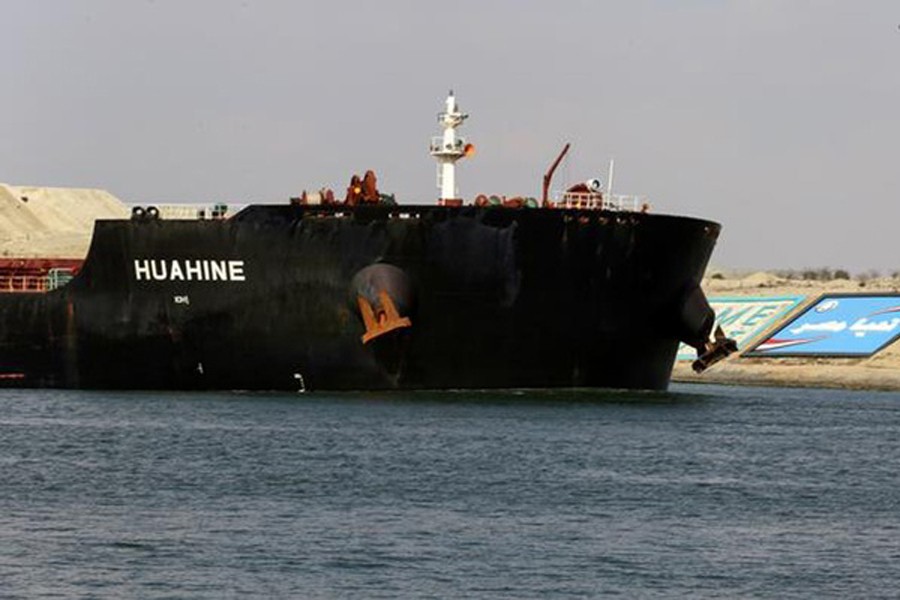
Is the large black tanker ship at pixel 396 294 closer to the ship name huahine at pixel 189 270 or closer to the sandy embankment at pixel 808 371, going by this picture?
the ship name huahine at pixel 189 270

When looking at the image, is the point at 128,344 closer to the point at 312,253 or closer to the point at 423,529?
the point at 312,253

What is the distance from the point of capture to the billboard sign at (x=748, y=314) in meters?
95.1

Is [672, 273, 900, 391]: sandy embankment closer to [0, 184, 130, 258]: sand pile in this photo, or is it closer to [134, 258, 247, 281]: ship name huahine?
[134, 258, 247, 281]: ship name huahine

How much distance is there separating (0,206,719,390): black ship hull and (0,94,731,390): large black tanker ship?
0.04 metres

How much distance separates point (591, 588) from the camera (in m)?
26.6

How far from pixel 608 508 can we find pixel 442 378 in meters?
18.5

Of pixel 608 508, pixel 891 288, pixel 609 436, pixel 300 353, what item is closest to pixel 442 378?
pixel 300 353

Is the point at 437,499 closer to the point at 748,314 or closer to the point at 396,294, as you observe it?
the point at 396,294

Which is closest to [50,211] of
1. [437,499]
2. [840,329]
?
[840,329]

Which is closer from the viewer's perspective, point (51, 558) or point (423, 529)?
point (51, 558)

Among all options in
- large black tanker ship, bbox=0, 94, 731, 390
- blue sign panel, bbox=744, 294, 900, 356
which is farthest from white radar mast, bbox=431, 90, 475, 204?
blue sign panel, bbox=744, 294, 900, 356

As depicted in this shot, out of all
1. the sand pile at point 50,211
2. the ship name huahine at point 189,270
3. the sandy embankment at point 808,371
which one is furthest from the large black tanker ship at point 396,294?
the sand pile at point 50,211

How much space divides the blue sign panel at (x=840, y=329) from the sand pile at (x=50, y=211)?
52.3 m

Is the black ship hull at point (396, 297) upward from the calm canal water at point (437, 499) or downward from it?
upward
